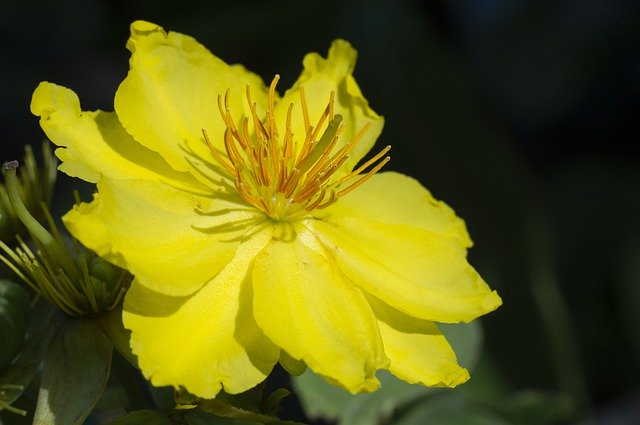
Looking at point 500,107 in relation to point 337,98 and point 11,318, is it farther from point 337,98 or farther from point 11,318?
point 11,318

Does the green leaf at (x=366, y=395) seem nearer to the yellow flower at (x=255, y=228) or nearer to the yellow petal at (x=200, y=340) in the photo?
the yellow flower at (x=255, y=228)

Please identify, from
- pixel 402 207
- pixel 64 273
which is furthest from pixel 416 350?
pixel 64 273

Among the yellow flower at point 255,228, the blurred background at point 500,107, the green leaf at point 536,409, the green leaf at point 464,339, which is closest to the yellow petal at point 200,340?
the yellow flower at point 255,228

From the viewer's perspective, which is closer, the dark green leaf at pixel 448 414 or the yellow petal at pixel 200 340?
the yellow petal at pixel 200 340

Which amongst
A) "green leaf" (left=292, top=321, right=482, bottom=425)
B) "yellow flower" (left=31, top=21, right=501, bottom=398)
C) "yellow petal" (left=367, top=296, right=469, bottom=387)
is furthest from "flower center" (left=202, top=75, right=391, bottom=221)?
"green leaf" (left=292, top=321, right=482, bottom=425)

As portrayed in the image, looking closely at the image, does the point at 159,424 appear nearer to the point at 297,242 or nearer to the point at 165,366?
the point at 165,366

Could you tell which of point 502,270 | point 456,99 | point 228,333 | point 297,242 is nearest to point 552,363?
point 502,270

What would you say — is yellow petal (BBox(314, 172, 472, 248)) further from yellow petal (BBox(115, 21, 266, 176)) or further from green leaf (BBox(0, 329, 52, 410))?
green leaf (BBox(0, 329, 52, 410))
